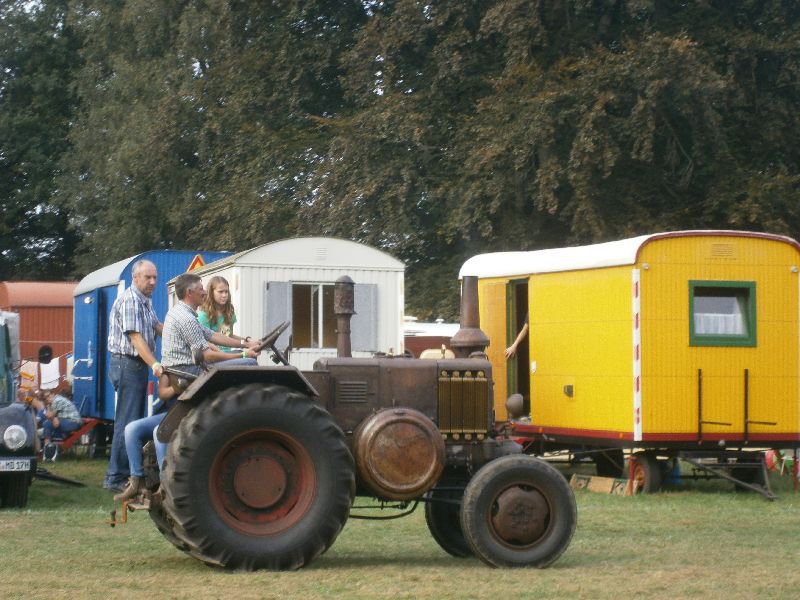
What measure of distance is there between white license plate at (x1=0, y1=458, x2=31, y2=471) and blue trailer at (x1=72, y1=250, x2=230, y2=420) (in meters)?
6.96

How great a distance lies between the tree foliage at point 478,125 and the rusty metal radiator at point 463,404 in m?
15.6

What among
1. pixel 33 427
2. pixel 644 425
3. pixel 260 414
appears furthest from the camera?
pixel 644 425

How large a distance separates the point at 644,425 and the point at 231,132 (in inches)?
680

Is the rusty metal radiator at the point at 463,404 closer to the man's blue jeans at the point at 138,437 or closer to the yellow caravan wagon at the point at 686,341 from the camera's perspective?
the man's blue jeans at the point at 138,437

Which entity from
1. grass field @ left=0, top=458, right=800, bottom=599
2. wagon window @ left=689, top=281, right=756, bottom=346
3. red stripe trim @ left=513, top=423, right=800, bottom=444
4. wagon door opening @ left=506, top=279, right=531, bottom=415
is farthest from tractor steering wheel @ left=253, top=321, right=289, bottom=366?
wagon door opening @ left=506, top=279, right=531, bottom=415

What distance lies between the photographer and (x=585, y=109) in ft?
84.0

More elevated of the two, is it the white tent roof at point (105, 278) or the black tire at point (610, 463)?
the white tent roof at point (105, 278)

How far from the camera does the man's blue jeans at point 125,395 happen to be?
11547 millimetres

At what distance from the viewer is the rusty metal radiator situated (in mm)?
10008

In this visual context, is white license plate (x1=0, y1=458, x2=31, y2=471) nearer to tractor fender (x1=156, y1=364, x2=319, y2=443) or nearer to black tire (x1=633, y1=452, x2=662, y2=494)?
tractor fender (x1=156, y1=364, x2=319, y2=443)

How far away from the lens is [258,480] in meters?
9.16

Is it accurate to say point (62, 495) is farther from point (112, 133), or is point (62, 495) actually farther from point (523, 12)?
point (112, 133)

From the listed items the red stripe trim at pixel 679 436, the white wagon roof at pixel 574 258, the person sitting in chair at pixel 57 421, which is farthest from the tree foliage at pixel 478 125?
the red stripe trim at pixel 679 436

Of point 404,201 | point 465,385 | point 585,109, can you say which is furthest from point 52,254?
point 465,385
